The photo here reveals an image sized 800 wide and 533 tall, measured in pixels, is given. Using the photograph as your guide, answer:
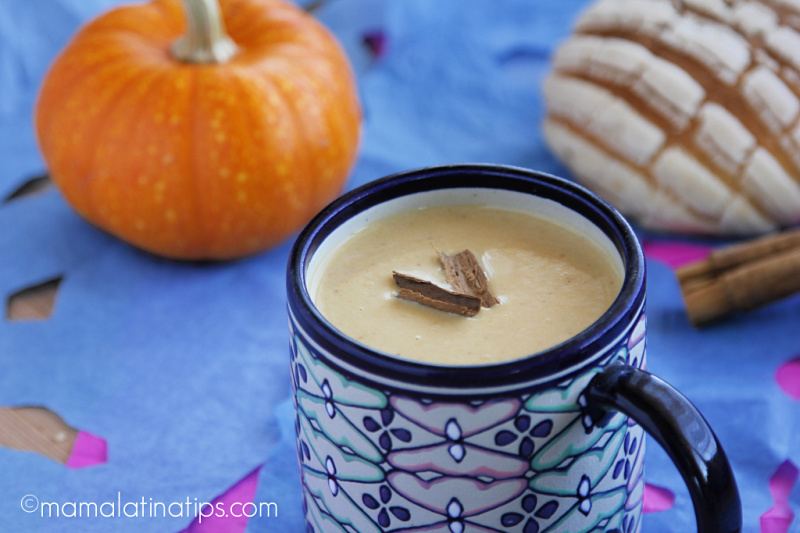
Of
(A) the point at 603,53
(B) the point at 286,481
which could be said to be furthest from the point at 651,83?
(B) the point at 286,481

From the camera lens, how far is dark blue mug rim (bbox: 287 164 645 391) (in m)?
0.41

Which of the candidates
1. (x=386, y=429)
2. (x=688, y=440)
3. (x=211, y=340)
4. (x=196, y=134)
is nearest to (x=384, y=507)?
(x=386, y=429)

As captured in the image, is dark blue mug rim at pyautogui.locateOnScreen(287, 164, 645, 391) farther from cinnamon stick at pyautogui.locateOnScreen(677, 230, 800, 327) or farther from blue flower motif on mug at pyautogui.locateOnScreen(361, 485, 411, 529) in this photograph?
cinnamon stick at pyautogui.locateOnScreen(677, 230, 800, 327)

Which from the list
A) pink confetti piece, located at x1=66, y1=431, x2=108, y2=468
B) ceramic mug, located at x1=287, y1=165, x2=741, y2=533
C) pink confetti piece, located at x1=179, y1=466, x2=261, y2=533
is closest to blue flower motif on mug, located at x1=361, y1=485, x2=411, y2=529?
ceramic mug, located at x1=287, y1=165, x2=741, y2=533

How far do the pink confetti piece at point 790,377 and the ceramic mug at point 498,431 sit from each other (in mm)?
317

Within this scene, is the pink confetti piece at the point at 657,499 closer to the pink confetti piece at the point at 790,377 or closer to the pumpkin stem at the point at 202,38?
the pink confetti piece at the point at 790,377

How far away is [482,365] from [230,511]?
1.15 feet

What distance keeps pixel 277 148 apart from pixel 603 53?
1.28 feet

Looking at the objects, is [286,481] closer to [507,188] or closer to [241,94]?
[507,188]

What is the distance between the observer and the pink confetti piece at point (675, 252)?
3.04ft

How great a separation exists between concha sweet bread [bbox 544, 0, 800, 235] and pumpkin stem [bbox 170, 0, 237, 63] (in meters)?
0.41

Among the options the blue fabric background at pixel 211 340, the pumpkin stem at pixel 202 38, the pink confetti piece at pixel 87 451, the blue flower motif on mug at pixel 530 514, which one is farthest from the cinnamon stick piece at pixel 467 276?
the pumpkin stem at pixel 202 38

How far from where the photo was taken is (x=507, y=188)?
564 millimetres

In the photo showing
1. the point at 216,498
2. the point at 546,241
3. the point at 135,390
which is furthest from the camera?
the point at 135,390
